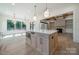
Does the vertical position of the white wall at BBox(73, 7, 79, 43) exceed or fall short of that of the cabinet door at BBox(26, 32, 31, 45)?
it exceeds it

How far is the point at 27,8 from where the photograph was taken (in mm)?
1982

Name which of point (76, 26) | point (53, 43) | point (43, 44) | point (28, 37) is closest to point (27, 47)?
point (28, 37)

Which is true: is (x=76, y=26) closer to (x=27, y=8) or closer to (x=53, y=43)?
(x=53, y=43)

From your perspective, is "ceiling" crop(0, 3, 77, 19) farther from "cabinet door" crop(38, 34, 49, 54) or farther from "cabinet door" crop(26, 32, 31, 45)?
"cabinet door" crop(38, 34, 49, 54)

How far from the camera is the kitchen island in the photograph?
1.96 metres

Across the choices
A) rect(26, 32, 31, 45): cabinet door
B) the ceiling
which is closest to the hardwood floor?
rect(26, 32, 31, 45): cabinet door

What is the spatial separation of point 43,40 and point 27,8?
2.22ft

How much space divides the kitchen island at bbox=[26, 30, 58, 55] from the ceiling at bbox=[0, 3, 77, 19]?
1.11 feet

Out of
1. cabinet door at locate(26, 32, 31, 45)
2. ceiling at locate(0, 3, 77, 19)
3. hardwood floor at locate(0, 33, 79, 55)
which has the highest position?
ceiling at locate(0, 3, 77, 19)

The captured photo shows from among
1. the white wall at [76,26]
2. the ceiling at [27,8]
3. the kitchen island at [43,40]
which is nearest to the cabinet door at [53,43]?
the kitchen island at [43,40]

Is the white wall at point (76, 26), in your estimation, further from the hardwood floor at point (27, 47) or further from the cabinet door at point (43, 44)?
the cabinet door at point (43, 44)

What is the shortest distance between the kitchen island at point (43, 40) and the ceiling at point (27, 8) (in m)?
0.34

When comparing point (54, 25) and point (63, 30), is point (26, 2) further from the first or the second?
point (63, 30)
